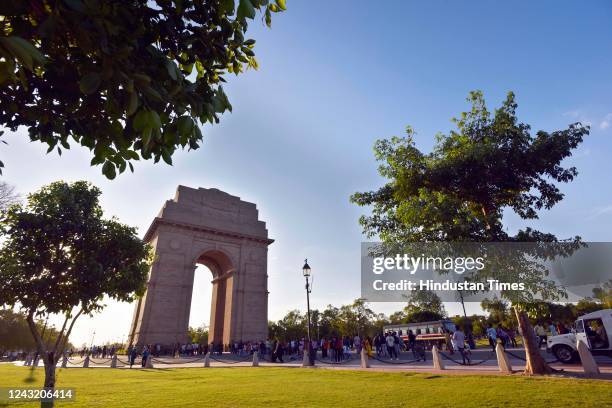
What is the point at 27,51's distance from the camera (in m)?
1.70

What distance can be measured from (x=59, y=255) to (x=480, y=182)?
53.4ft

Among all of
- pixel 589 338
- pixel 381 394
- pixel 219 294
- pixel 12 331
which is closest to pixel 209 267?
pixel 219 294

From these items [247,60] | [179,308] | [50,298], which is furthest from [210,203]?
[247,60]

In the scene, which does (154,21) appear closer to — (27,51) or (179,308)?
(27,51)

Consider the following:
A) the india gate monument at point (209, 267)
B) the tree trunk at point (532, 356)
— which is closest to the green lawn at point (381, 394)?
the tree trunk at point (532, 356)

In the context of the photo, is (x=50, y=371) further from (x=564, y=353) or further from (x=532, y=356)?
(x=564, y=353)

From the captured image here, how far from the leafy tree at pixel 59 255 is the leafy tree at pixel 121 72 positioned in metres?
9.48

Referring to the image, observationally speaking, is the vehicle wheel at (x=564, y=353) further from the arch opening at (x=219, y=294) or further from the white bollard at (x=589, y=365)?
the arch opening at (x=219, y=294)

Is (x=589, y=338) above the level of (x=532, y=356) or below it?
above

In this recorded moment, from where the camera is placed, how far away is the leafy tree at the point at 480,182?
12.2 metres

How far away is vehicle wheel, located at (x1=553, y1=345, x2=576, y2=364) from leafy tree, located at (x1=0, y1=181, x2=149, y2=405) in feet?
65.5

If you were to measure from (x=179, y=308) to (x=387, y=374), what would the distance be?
27666mm

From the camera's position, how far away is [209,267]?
45625mm

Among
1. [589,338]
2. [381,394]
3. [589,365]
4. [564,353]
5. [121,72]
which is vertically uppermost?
[121,72]
